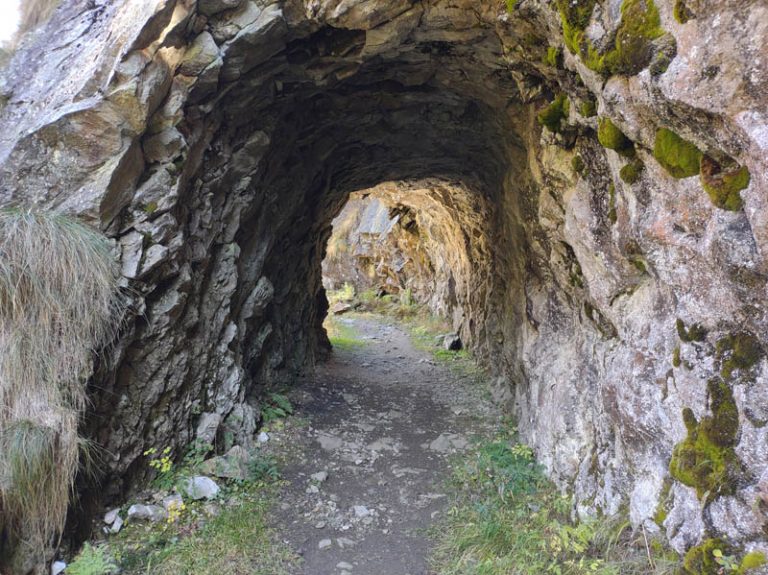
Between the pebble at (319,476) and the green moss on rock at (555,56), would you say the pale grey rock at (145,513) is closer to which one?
the pebble at (319,476)

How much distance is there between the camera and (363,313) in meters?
24.3

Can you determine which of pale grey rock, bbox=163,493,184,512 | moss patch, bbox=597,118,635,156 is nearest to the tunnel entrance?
moss patch, bbox=597,118,635,156

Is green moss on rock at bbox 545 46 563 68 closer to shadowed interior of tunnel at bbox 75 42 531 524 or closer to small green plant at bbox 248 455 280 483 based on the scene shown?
shadowed interior of tunnel at bbox 75 42 531 524

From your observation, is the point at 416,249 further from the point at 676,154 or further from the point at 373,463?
the point at 676,154

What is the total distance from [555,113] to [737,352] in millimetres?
3248

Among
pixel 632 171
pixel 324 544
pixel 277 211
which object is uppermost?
pixel 632 171

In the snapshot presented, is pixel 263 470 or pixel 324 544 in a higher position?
pixel 263 470

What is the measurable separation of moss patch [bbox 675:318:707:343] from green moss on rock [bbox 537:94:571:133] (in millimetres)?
2630

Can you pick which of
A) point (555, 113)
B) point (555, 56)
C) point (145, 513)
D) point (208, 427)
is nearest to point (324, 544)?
point (145, 513)

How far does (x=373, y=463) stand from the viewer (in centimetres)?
679

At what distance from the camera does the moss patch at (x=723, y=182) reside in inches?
113

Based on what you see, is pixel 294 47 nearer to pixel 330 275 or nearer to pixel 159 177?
pixel 159 177

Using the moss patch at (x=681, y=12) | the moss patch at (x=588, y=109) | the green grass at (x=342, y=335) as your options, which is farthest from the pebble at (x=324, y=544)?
the green grass at (x=342, y=335)

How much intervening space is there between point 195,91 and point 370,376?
8.15 m
